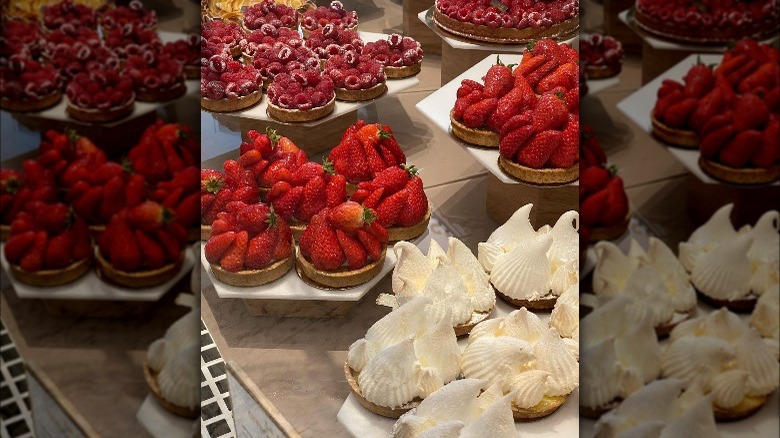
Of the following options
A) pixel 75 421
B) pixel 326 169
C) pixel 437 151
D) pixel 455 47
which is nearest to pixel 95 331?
pixel 75 421

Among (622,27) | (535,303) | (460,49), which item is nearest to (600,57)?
(622,27)

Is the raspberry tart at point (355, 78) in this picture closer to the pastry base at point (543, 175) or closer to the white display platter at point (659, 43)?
the pastry base at point (543, 175)

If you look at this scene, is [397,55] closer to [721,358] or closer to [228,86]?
[228,86]

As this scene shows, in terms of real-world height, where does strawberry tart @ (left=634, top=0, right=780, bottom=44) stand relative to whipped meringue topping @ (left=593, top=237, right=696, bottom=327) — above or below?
above

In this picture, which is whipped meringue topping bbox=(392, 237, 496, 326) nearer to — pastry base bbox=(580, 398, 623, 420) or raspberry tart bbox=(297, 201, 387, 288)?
raspberry tart bbox=(297, 201, 387, 288)

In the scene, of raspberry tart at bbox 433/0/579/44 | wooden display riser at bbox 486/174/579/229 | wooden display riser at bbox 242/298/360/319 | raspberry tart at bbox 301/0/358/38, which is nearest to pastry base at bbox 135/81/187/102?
A: wooden display riser at bbox 242/298/360/319

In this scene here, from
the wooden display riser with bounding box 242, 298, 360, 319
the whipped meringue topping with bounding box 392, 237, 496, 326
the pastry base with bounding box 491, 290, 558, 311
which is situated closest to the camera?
the whipped meringue topping with bounding box 392, 237, 496, 326

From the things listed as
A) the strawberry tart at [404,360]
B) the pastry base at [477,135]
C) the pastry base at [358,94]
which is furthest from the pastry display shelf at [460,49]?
the strawberry tart at [404,360]
